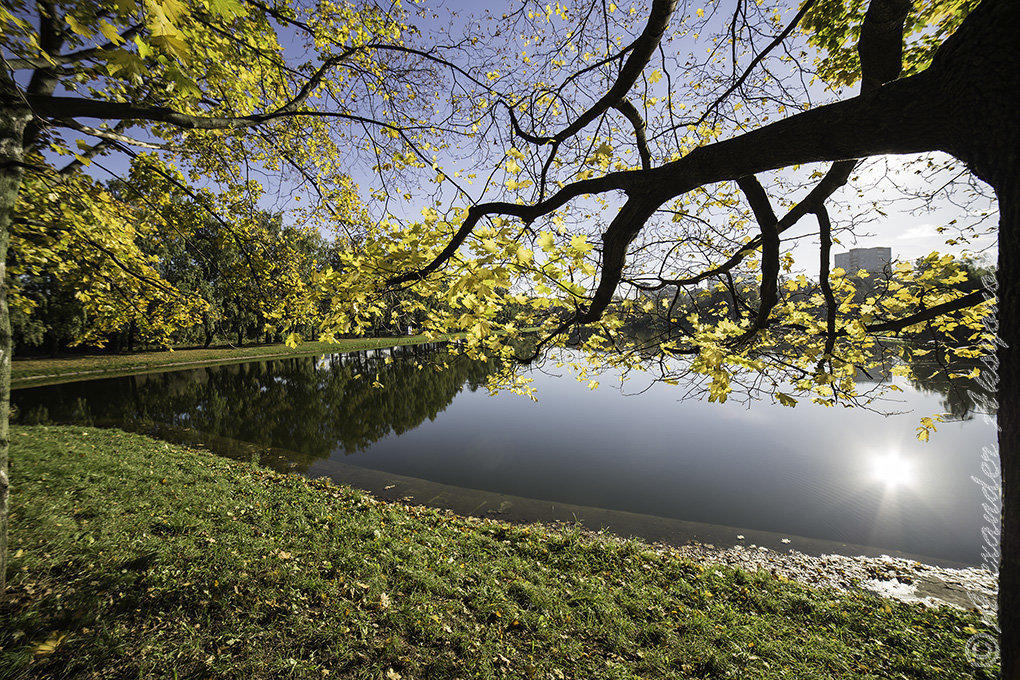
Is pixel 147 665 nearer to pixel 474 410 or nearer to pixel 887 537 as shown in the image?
pixel 887 537

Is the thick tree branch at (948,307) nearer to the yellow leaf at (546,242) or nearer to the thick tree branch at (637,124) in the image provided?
the thick tree branch at (637,124)

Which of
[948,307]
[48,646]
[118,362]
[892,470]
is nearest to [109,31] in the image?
[48,646]

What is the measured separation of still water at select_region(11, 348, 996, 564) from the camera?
28.6 ft

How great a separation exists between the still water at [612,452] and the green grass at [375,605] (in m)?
2.48

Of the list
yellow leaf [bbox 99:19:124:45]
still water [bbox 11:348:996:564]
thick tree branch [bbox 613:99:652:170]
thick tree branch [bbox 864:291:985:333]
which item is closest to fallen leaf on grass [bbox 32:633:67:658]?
still water [bbox 11:348:996:564]

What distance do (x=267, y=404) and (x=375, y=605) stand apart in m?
17.0

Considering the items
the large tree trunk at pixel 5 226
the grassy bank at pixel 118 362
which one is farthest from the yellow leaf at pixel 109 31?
the grassy bank at pixel 118 362

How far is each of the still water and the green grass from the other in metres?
2.48

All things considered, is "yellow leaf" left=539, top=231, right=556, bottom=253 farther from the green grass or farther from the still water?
the green grass

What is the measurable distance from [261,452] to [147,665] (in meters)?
10.2

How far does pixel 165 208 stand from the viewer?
4828 millimetres

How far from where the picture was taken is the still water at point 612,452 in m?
8.71

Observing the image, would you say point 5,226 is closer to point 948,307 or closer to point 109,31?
point 109,31

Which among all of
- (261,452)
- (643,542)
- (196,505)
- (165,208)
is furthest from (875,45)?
(261,452)
